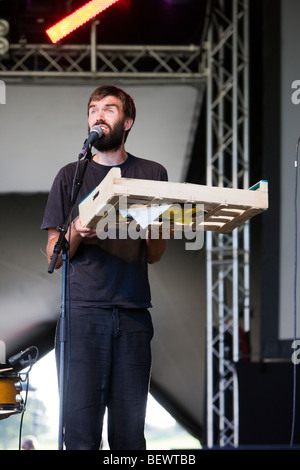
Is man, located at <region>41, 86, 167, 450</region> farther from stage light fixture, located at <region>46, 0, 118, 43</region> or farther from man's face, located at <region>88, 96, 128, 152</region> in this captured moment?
stage light fixture, located at <region>46, 0, 118, 43</region>

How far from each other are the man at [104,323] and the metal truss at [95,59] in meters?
3.83

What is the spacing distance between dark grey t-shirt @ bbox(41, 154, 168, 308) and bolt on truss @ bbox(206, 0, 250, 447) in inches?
131

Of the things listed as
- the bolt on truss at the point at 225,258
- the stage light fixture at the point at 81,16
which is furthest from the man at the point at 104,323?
the bolt on truss at the point at 225,258

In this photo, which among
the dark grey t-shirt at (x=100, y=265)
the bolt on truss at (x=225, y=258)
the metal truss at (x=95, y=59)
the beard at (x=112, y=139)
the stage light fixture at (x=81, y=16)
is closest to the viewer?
the dark grey t-shirt at (x=100, y=265)

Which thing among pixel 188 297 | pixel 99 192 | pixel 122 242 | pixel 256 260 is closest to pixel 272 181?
pixel 256 260

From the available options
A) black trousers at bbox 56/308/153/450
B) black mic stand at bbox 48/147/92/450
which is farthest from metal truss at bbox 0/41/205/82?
black trousers at bbox 56/308/153/450

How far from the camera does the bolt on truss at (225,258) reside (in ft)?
20.6

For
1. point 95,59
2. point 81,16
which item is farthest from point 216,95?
point 81,16

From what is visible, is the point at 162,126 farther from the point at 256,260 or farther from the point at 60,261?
the point at 60,261

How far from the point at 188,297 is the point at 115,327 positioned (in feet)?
13.3

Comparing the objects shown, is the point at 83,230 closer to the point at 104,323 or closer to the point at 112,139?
the point at 104,323

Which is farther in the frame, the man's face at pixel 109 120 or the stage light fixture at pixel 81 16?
the stage light fixture at pixel 81 16

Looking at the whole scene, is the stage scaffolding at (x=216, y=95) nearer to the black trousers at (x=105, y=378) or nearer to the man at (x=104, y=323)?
the man at (x=104, y=323)

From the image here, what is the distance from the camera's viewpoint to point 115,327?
282 centimetres
